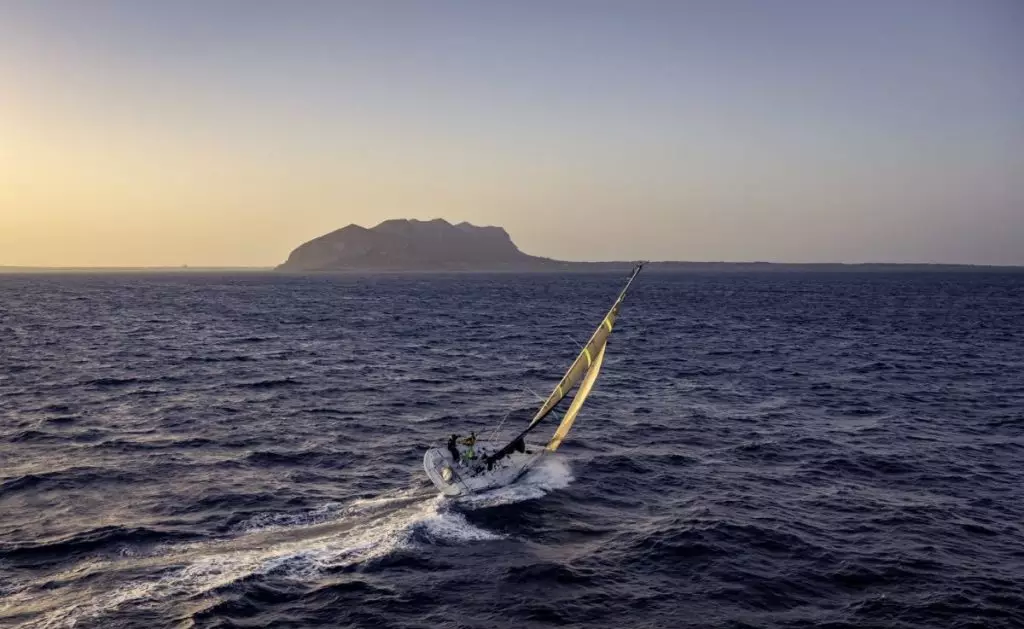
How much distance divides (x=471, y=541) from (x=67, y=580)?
44.2 feet

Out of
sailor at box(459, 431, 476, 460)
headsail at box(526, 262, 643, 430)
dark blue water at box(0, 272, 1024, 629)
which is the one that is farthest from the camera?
headsail at box(526, 262, 643, 430)

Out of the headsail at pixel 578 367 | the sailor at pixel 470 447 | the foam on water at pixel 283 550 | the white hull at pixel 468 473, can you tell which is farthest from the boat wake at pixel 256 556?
the headsail at pixel 578 367

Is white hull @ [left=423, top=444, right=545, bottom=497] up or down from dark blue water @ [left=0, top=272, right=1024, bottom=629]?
up

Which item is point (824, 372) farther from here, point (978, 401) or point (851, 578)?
point (851, 578)

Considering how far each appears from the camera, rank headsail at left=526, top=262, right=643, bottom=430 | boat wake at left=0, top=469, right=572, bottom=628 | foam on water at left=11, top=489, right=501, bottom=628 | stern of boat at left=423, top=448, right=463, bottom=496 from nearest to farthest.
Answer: boat wake at left=0, top=469, right=572, bottom=628 < foam on water at left=11, top=489, right=501, bottom=628 < stern of boat at left=423, top=448, right=463, bottom=496 < headsail at left=526, top=262, right=643, bottom=430

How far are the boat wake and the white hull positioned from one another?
473 millimetres

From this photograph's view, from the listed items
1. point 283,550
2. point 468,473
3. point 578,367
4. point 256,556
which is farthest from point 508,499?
point 256,556

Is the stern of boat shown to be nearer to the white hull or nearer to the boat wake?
the white hull

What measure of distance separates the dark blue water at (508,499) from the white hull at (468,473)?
37.6 inches

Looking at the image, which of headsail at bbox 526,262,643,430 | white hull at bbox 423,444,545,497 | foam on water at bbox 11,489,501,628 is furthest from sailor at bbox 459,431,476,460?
headsail at bbox 526,262,643,430

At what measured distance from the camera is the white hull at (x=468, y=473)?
3014 centimetres

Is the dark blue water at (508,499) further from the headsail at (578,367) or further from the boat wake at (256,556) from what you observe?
the headsail at (578,367)

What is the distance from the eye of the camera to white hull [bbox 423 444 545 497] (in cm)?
3014

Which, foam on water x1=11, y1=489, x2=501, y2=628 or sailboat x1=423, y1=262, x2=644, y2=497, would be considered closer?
foam on water x1=11, y1=489, x2=501, y2=628
